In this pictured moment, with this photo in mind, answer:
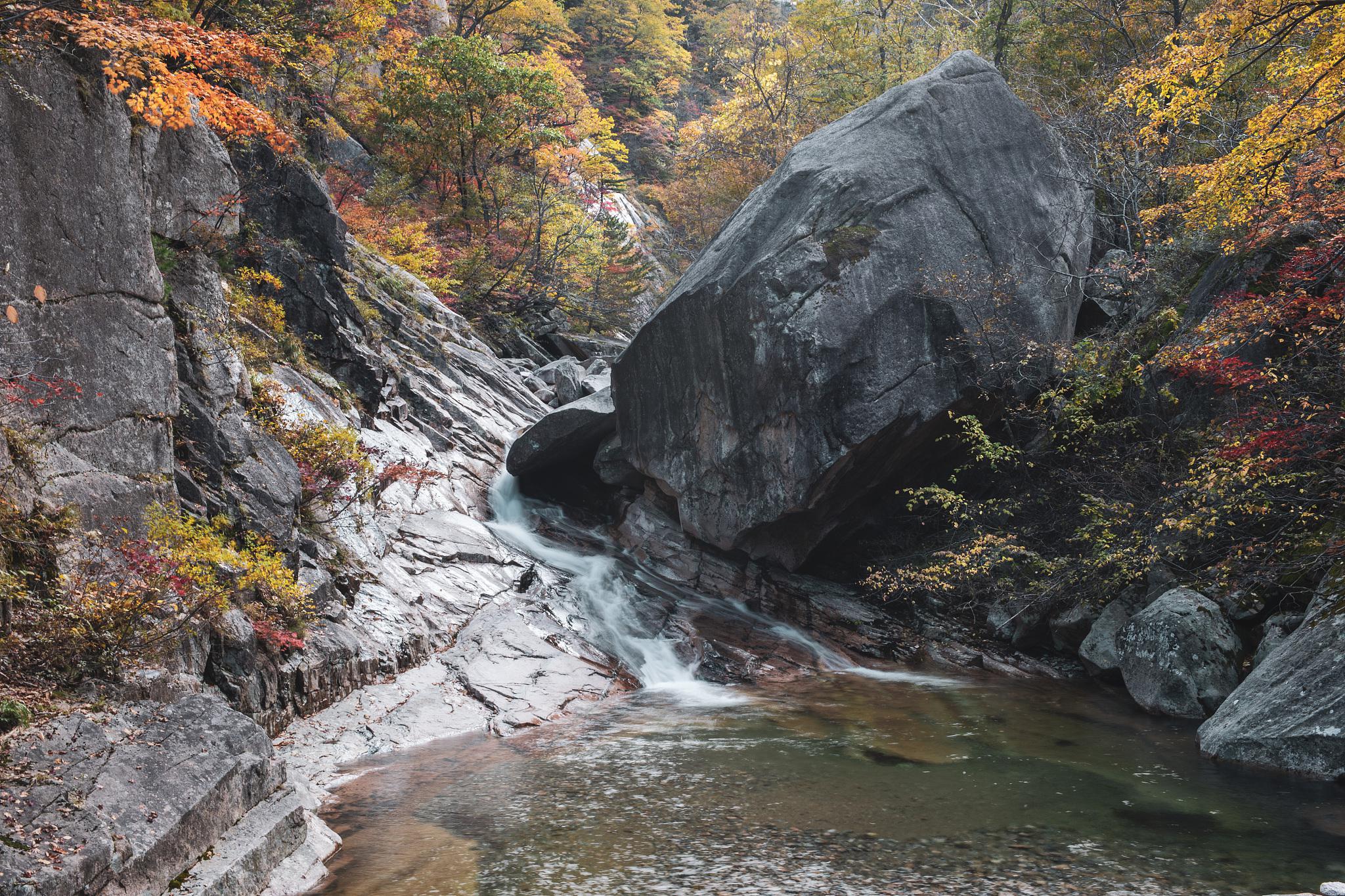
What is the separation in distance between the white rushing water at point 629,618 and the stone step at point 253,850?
6428 millimetres

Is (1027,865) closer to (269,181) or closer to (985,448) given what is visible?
(985,448)

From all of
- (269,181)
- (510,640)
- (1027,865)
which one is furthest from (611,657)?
(269,181)

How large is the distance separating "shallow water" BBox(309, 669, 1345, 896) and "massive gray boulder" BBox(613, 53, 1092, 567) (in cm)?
449

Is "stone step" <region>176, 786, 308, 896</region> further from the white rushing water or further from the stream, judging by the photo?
the white rushing water

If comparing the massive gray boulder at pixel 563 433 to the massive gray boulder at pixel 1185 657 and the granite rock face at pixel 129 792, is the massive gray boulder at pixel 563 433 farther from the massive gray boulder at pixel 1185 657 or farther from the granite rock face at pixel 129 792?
the granite rock face at pixel 129 792

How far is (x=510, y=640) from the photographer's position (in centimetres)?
1209

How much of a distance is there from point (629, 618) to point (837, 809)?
7.05m

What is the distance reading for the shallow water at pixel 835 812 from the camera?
5879mm

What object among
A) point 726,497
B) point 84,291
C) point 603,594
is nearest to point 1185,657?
point 726,497

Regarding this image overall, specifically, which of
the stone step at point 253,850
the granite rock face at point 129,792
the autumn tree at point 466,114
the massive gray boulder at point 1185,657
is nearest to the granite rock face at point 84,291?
the granite rock face at point 129,792

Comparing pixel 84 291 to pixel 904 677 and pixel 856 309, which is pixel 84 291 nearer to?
pixel 856 309

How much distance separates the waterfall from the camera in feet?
42.8

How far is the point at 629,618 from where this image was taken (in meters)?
14.0

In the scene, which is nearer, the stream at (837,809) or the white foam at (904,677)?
the stream at (837,809)
